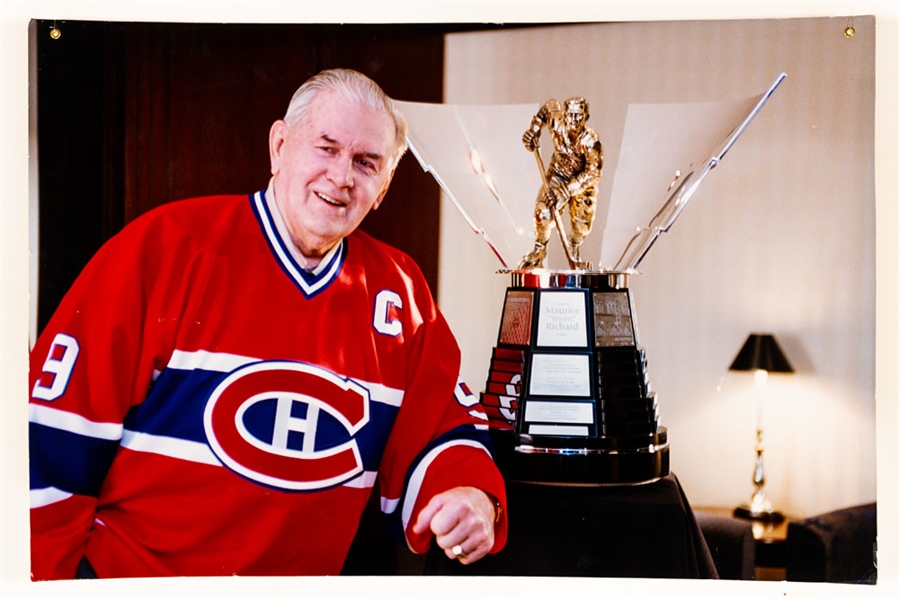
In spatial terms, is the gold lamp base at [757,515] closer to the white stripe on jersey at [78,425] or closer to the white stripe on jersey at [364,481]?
the white stripe on jersey at [364,481]

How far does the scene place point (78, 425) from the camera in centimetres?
105

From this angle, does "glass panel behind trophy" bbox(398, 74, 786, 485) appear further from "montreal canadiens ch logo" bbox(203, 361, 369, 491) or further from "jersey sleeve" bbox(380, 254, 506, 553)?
"montreal canadiens ch logo" bbox(203, 361, 369, 491)

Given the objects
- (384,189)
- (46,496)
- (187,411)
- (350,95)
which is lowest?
(46,496)

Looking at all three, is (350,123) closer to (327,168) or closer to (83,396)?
(327,168)

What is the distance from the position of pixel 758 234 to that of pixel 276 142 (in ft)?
2.26

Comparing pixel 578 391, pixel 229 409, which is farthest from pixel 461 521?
pixel 229 409

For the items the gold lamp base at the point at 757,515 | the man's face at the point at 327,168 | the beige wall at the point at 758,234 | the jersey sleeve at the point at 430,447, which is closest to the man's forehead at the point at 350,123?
the man's face at the point at 327,168

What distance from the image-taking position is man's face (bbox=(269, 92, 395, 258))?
1.11 m

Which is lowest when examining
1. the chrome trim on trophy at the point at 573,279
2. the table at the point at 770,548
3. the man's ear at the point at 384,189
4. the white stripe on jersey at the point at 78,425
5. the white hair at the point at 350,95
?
the table at the point at 770,548

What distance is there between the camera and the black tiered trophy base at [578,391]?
3.59ft

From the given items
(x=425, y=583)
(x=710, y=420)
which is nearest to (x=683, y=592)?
(x=710, y=420)

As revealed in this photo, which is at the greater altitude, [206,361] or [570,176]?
[570,176]

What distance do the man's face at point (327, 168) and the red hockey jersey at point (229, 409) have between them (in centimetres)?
3

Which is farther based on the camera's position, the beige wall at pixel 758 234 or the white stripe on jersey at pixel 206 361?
the beige wall at pixel 758 234
